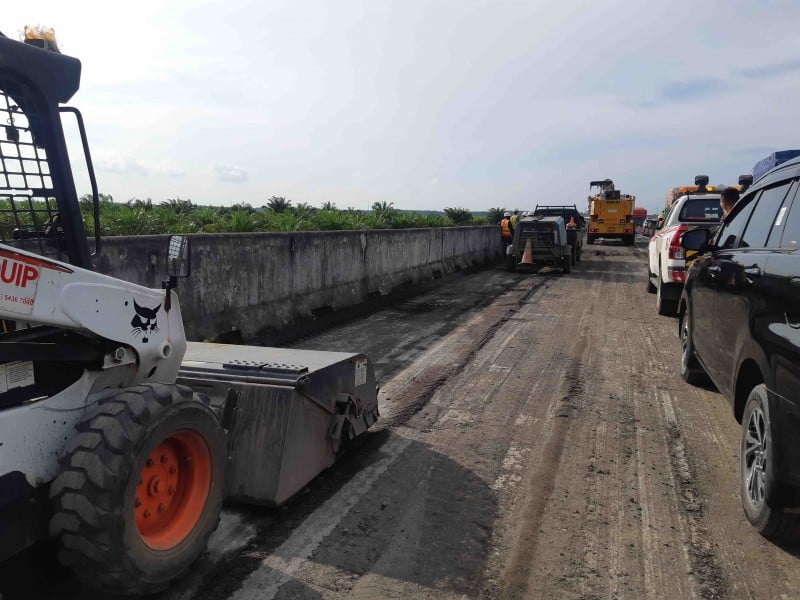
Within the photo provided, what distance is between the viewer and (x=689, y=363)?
20.9ft

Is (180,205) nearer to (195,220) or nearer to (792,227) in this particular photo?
(195,220)

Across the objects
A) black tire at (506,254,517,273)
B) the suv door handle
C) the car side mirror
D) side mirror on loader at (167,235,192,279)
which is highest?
Answer: the car side mirror

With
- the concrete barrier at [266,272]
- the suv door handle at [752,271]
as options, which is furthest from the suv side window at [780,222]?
the concrete barrier at [266,272]

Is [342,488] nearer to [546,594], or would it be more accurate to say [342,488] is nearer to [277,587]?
[277,587]

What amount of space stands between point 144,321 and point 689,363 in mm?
5409

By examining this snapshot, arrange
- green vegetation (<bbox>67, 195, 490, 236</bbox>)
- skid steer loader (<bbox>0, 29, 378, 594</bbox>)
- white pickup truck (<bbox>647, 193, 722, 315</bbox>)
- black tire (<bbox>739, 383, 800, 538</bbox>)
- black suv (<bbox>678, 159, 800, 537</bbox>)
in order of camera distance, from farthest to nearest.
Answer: green vegetation (<bbox>67, 195, 490, 236</bbox>), white pickup truck (<bbox>647, 193, 722, 315</bbox>), black tire (<bbox>739, 383, 800, 538</bbox>), black suv (<bbox>678, 159, 800, 537</bbox>), skid steer loader (<bbox>0, 29, 378, 594</bbox>)

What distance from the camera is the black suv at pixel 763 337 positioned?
3086 millimetres

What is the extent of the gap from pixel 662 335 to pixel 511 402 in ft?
13.7

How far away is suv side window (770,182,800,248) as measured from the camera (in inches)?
139

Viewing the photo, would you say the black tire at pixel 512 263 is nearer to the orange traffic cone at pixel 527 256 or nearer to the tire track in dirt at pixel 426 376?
the orange traffic cone at pixel 527 256

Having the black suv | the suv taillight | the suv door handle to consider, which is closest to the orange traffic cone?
the suv taillight

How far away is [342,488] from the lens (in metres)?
3.99

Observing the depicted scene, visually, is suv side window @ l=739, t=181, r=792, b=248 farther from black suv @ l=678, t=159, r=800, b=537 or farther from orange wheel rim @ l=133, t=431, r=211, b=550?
orange wheel rim @ l=133, t=431, r=211, b=550

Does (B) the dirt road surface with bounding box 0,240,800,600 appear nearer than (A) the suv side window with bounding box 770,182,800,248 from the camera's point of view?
Yes
